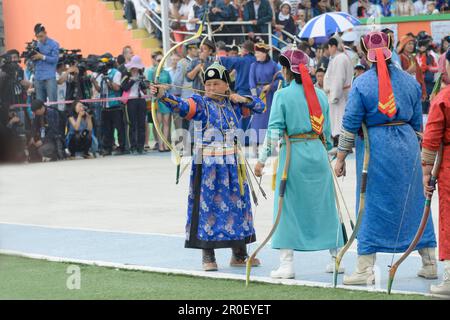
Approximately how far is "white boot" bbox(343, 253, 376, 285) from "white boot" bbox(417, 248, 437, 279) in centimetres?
38

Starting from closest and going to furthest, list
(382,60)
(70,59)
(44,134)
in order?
(382,60) → (44,134) → (70,59)

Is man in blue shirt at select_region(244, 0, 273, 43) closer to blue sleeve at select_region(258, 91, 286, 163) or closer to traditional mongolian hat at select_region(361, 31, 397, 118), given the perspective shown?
blue sleeve at select_region(258, 91, 286, 163)

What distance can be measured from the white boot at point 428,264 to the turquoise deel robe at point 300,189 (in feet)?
2.41

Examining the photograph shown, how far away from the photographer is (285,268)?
9539mm

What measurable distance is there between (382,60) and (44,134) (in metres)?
13.2

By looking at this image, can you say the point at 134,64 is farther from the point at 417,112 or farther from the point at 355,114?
the point at 355,114

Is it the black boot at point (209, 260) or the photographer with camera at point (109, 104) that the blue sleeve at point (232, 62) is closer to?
the photographer with camera at point (109, 104)

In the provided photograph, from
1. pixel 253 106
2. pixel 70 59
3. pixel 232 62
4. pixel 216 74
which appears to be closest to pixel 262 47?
pixel 232 62

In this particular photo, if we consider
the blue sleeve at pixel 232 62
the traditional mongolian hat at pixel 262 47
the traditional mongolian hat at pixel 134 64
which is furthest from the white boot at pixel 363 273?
the traditional mongolian hat at pixel 134 64

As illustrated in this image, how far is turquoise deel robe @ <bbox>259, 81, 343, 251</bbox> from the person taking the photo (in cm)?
966

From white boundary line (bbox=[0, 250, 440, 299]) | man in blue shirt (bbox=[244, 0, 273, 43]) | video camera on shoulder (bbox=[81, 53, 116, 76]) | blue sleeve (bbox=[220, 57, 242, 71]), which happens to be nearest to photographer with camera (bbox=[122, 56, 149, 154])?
video camera on shoulder (bbox=[81, 53, 116, 76])

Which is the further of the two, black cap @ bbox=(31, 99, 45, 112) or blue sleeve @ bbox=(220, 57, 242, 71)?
black cap @ bbox=(31, 99, 45, 112)

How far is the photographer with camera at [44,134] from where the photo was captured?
2147cm
